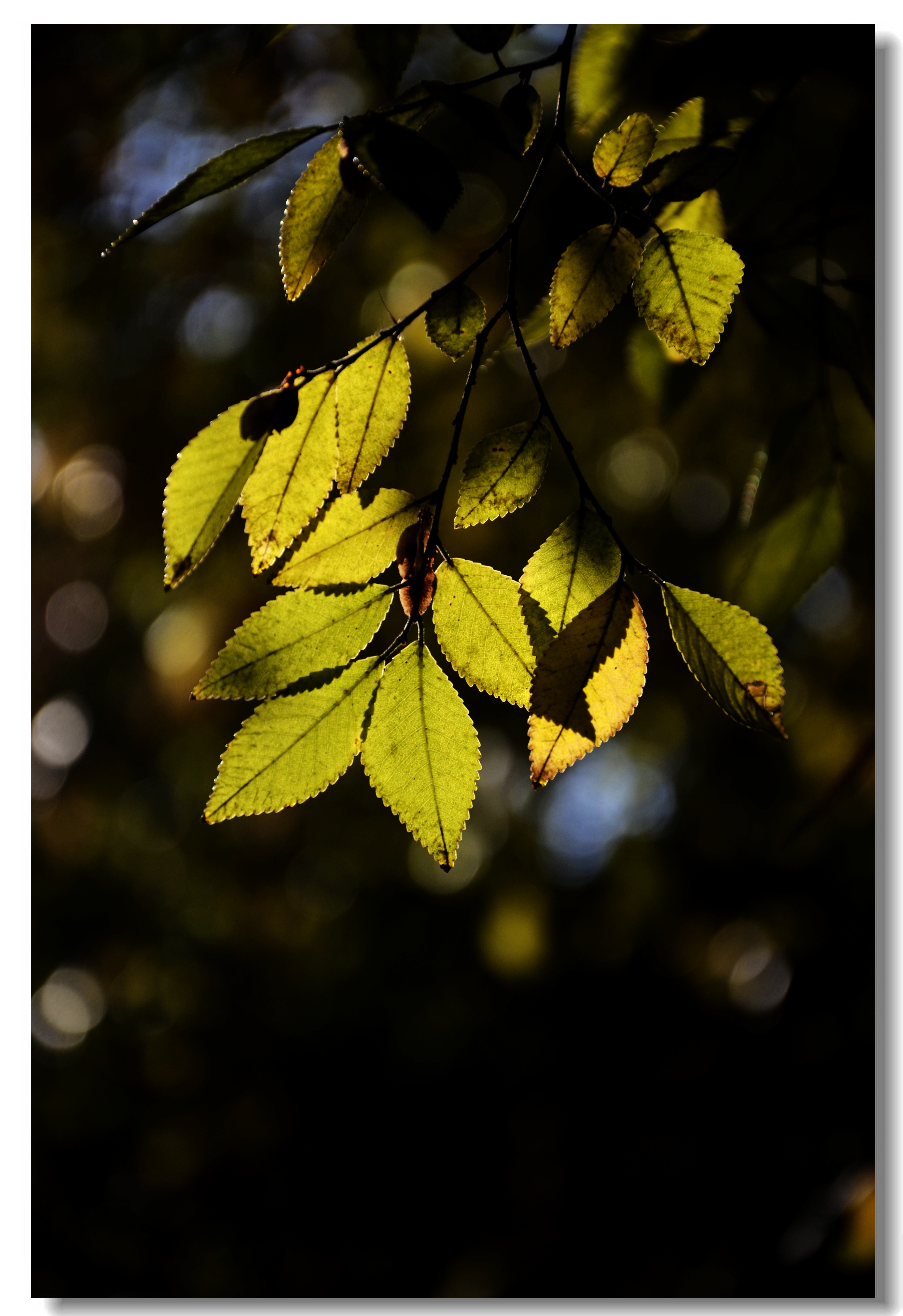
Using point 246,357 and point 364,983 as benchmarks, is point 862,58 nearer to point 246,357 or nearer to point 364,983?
point 246,357

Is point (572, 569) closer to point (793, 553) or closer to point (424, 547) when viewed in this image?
point (424, 547)

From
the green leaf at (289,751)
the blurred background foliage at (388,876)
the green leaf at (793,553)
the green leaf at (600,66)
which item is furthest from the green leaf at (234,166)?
the blurred background foliage at (388,876)

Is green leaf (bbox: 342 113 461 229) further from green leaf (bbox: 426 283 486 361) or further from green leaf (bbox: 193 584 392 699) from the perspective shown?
green leaf (bbox: 193 584 392 699)

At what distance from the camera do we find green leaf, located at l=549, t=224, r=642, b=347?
0.42m

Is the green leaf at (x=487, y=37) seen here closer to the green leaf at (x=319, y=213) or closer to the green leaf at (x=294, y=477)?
the green leaf at (x=319, y=213)

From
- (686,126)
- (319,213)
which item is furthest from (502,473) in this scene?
(686,126)

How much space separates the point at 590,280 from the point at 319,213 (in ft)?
0.43

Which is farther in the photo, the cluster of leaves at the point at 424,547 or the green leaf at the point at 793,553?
the green leaf at the point at 793,553

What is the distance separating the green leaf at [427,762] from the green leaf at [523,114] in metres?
0.26

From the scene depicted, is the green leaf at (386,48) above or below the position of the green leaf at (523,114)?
above

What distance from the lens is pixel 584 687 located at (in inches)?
15.1

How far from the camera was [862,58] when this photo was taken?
777 mm

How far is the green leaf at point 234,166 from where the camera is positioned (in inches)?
15.9

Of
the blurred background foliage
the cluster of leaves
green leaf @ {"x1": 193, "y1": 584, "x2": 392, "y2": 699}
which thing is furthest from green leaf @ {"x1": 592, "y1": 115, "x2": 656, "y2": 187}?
the blurred background foliage
